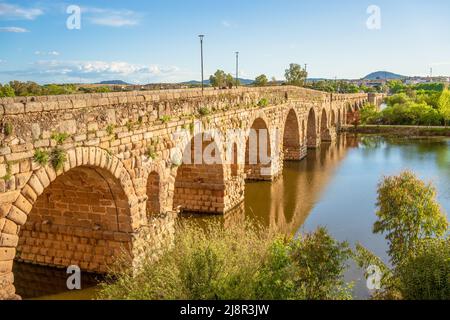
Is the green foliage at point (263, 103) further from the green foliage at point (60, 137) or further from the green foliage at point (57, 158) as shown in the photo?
the green foliage at point (57, 158)

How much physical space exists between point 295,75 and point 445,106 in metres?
29.8

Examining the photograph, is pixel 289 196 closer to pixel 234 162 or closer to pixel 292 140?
pixel 234 162

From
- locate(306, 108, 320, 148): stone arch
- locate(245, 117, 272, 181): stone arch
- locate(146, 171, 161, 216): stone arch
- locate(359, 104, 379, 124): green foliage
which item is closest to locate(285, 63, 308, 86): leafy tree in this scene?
locate(359, 104, 379, 124): green foliage

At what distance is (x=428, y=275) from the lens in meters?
7.40

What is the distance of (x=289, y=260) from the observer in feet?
24.0

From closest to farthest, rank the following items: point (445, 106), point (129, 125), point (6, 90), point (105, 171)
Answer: point (105, 171), point (129, 125), point (6, 90), point (445, 106)

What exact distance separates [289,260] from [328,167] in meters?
19.2

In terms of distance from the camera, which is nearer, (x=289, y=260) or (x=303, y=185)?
(x=289, y=260)

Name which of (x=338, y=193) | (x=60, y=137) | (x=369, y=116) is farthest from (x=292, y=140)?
(x=369, y=116)

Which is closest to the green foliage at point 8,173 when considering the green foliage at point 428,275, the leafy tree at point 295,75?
the green foliage at point 428,275

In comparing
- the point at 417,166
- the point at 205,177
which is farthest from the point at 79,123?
the point at 417,166

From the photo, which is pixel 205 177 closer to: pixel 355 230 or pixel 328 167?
pixel 355 230

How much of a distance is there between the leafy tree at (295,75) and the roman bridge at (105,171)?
179 feet

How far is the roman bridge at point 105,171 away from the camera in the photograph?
24.3 feet
